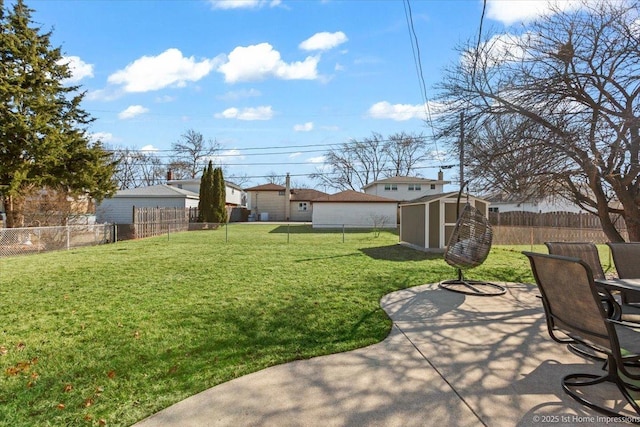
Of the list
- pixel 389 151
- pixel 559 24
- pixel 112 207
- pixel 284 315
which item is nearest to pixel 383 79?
pixel 559 24

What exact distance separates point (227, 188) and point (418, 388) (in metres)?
38.8

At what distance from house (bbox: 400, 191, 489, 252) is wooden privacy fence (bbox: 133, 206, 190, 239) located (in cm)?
1144

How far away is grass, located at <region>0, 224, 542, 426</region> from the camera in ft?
9.22

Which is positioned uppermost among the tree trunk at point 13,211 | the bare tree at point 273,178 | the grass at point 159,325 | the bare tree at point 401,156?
the bare tree at point 401,156

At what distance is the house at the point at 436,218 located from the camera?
42.3 ft

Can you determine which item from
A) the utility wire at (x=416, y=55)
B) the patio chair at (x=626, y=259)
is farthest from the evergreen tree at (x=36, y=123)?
the patio chair at (x=626, y=259)

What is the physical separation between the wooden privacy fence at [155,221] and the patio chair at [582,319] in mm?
16974

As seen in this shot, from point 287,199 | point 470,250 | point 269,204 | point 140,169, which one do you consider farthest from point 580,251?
point 140,169

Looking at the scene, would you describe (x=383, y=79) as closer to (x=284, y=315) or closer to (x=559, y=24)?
(x=559, y=24)

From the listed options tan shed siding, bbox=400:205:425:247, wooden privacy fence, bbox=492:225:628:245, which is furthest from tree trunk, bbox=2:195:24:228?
wooden privacy fence, bbox=492:225:628:245

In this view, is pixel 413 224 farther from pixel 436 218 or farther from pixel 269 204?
pixel 269 204

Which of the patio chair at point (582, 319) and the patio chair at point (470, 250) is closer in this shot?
the patio chair at point (582, 319)

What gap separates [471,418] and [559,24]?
7232 mm

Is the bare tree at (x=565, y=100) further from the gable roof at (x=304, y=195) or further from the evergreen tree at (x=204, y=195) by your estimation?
the gable roof at (x=304, y=195)
